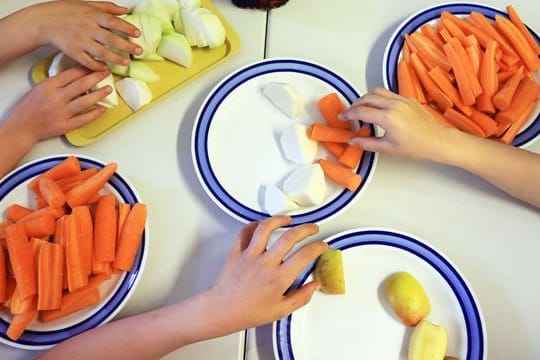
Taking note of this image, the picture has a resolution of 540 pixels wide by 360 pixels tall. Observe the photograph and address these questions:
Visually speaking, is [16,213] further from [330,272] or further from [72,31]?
[330,272]

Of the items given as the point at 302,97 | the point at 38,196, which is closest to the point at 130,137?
the point at 38,196

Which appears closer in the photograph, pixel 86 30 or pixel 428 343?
pixel 428 343

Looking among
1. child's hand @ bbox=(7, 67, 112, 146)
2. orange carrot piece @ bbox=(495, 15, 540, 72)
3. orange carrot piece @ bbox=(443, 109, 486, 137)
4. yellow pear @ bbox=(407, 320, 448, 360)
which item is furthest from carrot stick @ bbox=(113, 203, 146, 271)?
orange carrot piece @ bbox=(495, 15, 540, 72)

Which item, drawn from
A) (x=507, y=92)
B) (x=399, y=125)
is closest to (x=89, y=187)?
(x=399, y=125)

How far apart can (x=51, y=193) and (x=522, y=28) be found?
2.98ft

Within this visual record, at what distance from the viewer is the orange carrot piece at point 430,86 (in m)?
0.95

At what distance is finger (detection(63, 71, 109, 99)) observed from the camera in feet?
3.14

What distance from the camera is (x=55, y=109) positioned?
95cm

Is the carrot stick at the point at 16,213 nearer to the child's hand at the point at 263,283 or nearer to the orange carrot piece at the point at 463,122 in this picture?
the child's hand at the point at 263,283

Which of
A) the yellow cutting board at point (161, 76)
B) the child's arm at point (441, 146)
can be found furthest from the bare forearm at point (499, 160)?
the yellow cutting board at point (161, 76)

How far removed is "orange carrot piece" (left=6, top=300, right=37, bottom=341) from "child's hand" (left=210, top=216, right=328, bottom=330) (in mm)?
288

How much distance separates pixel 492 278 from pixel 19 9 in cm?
107

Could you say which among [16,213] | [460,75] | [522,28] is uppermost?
[522,28]

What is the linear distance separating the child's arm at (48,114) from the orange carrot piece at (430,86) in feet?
1.89
